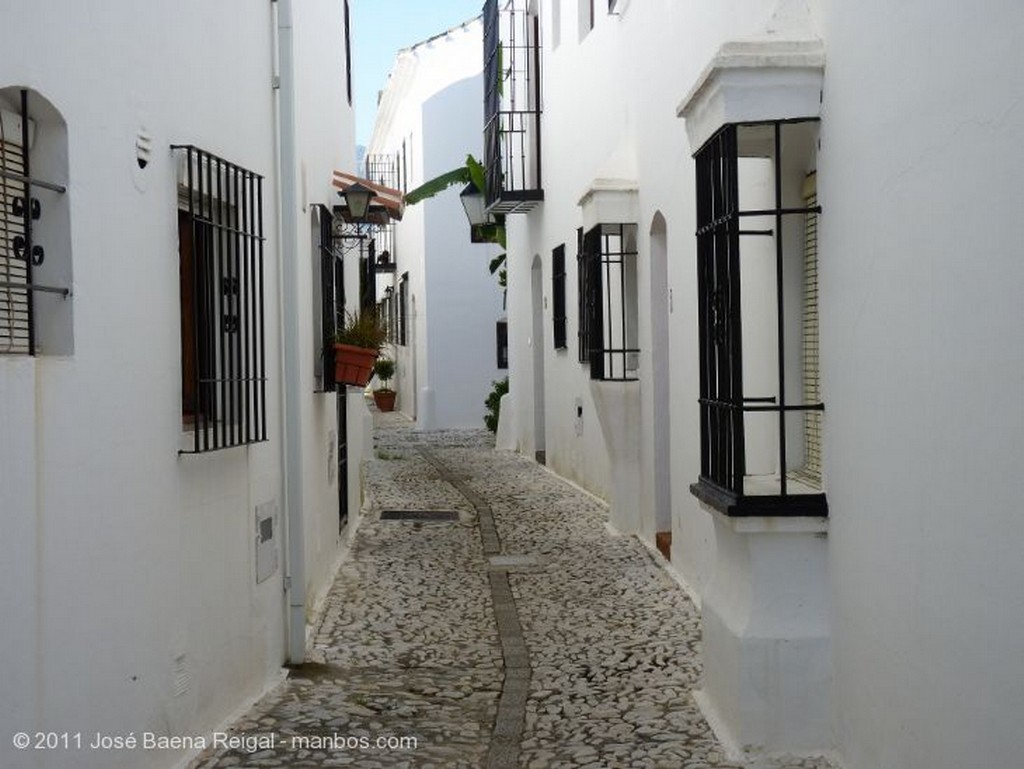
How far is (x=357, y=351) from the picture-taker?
376 inches

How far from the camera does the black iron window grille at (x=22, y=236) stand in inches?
168

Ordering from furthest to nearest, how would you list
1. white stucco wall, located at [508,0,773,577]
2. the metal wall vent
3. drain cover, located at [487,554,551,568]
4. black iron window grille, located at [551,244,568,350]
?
black iron window grille, located at [551,244,568,350] → drain cover, located at [487,554,551,568] → white stucco wall, located at [508,0,773,577] → the metal wall vent

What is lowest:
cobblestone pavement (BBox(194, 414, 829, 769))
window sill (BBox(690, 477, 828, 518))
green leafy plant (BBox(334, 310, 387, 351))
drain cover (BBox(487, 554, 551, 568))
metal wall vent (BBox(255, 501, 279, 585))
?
cobblestone pavement (BBox(194, 414, 829, 769))

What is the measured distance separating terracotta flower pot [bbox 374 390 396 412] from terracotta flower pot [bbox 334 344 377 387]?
24524 millimetres

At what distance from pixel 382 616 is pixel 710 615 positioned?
10.3 feet

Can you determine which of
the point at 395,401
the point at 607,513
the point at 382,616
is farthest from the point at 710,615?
the point at 395,401

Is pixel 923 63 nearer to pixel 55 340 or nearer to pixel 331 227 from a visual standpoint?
pixel 55 340

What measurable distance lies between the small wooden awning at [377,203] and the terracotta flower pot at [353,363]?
4.39 ft

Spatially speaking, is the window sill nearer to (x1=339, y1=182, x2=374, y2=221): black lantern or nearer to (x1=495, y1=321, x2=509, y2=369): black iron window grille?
(x1=339, y1=182, x2=374, y2=221): black lantern

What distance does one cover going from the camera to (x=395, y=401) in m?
34.6

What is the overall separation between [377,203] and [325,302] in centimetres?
127

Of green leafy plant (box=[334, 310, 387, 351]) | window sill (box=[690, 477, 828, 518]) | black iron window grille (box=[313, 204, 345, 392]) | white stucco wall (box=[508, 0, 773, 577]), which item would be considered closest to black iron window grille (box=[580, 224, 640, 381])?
white stucco wall (box=[508, 0, 773, 577])

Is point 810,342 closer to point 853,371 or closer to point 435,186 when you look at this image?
point 853,371

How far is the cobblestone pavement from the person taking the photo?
5934 millimetres
